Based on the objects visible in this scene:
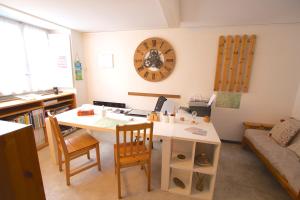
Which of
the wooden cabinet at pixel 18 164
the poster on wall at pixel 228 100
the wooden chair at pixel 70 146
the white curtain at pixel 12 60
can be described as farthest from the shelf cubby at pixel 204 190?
the white curtain at pixel 12 60

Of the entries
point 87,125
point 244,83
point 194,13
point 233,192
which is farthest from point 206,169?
point 194,13

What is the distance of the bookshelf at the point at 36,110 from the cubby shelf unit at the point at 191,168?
238 cm

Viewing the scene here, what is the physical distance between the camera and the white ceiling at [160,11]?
178 centimetres

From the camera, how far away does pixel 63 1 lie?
5.80 feet

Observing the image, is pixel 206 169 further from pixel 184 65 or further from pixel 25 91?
pixel 25 91

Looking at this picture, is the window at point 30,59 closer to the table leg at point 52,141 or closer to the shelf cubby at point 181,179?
the table leg at point 52,141

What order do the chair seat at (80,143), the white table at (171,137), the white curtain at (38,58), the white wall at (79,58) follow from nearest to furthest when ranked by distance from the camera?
the white table at (171,137) → the chair seat at (80,143) → the white curtain at (38,58) → the white wall at (79,58)

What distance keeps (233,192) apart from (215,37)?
2509mm

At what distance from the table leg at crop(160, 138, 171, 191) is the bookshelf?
2283 millimetres

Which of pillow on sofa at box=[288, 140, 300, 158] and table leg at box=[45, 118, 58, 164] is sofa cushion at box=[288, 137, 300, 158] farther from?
table leg at box=[45, 118, 58, 164]

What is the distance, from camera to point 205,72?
2902 mm

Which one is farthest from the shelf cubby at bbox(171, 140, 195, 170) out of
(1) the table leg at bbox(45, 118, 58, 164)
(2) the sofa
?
(1) the table leg at bbox(45, 118, 58, 164)

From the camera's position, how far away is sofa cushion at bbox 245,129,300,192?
1531mm

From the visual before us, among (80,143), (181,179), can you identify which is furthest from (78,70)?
(181,179)
